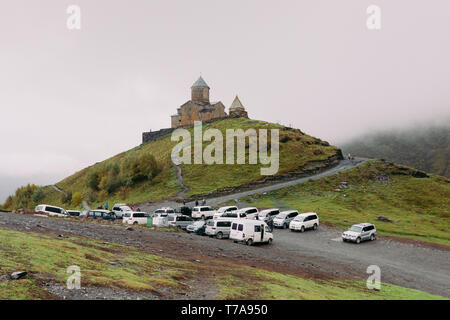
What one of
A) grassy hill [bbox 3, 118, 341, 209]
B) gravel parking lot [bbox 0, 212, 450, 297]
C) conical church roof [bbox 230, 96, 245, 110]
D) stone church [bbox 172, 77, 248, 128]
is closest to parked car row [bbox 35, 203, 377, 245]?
gravel parking lot [bbox 0, 212, 450, 297]

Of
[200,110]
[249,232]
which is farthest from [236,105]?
[249,232]

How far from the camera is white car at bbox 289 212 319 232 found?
3859cm

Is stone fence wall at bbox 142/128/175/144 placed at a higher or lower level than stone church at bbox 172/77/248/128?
lower

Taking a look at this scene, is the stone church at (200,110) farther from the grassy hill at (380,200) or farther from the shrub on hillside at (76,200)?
the grassy hill at (380,200)

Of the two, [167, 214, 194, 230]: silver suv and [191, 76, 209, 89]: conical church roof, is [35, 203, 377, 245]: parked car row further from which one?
[191, 76, 209, 89]: conical church roof

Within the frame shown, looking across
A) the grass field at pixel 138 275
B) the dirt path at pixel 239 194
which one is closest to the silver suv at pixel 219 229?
the grass field at pixel 138 275

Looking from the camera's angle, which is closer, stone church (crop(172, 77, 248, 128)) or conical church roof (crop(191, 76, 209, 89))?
stone church (crop(172, 77, 248, 128))

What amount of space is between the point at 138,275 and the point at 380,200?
5628cm

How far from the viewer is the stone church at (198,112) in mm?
139625

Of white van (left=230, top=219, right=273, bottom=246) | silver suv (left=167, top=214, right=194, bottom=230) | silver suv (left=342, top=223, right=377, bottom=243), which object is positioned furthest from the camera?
silver suv (left=167, top=214, right=194, bottom=230)

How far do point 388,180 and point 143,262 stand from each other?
224ft

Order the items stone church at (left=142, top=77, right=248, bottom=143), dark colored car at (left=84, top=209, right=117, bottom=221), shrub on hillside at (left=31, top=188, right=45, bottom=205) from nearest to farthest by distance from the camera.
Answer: dark colored car at (left=84, top=209, right=117, bottom=221), shrub on hillside at (left=31, top=188, right=45, bottom=205), stone church at (left=142, top=77, right=248, bottom=143)

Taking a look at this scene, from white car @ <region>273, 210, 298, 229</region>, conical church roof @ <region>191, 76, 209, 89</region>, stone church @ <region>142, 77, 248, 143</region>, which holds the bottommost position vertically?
white car @ <region>273, 210, 298, 229</region>

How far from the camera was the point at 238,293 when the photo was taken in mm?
13148
